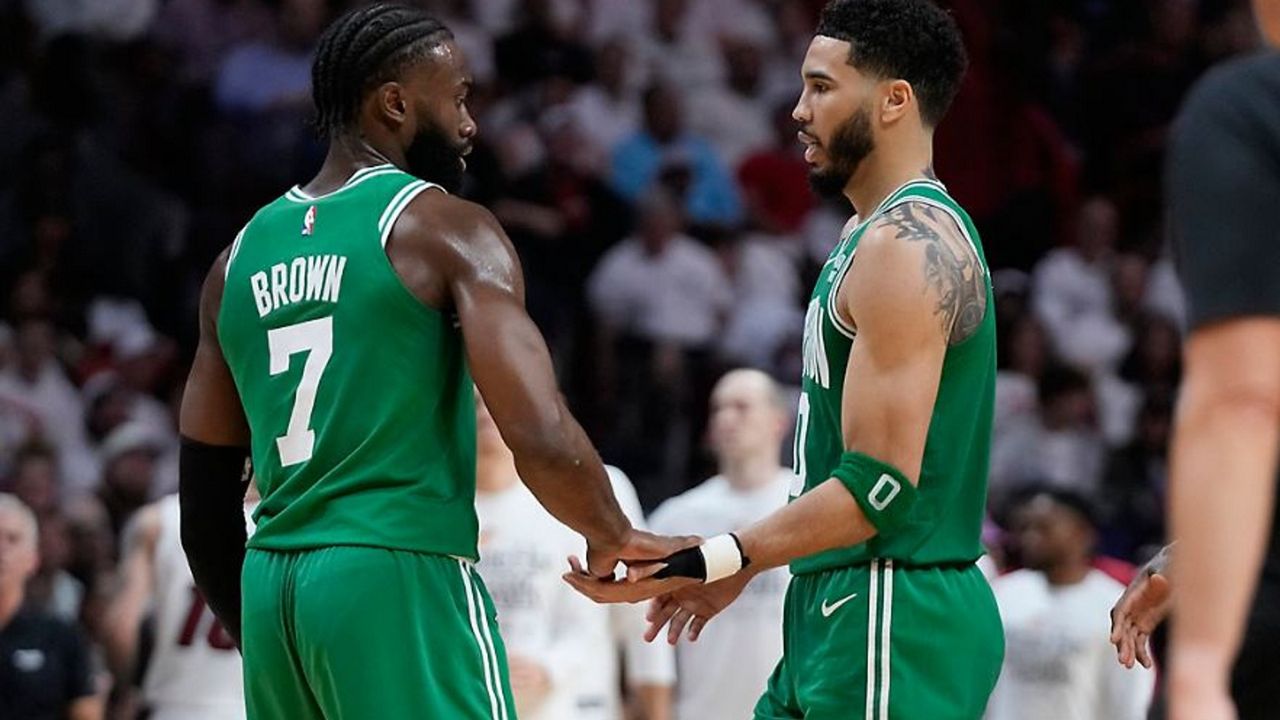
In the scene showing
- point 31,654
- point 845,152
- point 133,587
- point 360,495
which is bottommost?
point 31,654

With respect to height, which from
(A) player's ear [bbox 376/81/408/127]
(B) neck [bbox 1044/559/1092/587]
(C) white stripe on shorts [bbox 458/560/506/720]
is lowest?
(B) neck [bbox 1044/559/1092/587]

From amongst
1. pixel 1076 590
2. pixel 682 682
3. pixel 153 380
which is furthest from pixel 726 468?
pixel 153 380

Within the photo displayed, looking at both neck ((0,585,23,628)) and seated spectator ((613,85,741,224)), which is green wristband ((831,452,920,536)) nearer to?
neck ((0,585,23,628))

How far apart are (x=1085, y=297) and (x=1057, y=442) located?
1442mm

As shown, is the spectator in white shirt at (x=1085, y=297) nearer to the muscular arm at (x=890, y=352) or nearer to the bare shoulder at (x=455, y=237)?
the muscular arm at (x=890, y=352)

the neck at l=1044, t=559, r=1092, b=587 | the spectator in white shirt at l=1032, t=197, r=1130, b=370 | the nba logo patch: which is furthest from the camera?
the spectator in white shirt at l=1032, t=197, r=1130, b=370

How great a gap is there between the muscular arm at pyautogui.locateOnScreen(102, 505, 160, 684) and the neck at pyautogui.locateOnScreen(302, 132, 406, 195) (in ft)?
15.2

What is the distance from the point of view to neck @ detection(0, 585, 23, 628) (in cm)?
1016

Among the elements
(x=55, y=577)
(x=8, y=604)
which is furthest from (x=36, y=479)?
(x=8, y=604)

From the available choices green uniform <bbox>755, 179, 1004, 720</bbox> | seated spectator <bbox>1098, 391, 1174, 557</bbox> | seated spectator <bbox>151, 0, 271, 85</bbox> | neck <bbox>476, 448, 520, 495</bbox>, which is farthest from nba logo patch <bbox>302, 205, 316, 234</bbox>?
seated spectator <bbox>151, 0, 271, 85</bbox>

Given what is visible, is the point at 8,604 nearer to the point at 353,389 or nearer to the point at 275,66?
the point at 353,389

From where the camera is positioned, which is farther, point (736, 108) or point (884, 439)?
point (736, 108)

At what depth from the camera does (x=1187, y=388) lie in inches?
134

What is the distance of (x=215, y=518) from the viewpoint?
241 inches
